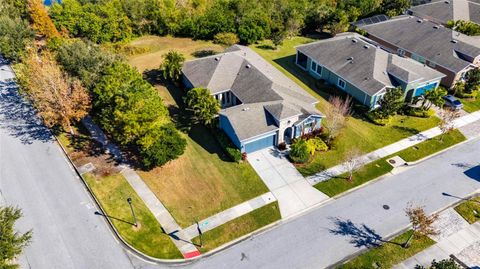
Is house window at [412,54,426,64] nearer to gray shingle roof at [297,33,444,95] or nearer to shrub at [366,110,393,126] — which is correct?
gray shingle roof at [297,33,444,95]

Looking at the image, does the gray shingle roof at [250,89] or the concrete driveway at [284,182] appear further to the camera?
the gray shingle roof at [250,89]

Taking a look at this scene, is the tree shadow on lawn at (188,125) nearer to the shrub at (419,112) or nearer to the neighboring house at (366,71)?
the neighboring house at (366,71)

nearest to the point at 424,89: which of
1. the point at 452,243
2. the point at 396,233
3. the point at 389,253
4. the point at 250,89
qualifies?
the point at 452,243

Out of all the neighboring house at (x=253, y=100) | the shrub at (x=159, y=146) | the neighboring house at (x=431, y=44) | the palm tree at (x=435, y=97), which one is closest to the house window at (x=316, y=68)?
the neighboring house at (x=253, y=100)

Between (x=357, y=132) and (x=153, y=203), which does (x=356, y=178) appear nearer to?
(x=357, y=132)

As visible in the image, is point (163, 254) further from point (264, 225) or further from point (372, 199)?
point (372, 199)
